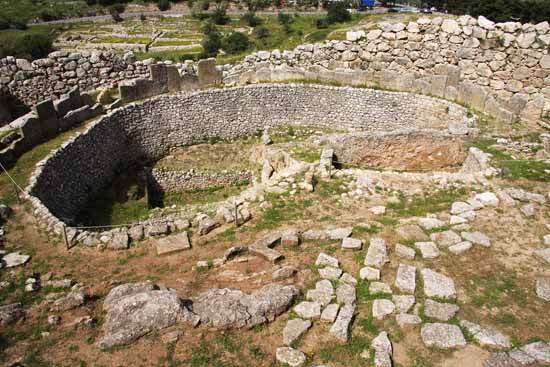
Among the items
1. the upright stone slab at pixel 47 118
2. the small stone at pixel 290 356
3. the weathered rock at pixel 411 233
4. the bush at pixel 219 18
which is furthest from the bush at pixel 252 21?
the small stone at pixel 290 356

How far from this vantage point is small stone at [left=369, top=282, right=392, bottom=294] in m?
8.98

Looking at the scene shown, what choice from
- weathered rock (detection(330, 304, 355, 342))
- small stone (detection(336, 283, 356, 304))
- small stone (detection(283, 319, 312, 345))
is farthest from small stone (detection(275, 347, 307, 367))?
small stone (detection(336, 283, 356, 304))

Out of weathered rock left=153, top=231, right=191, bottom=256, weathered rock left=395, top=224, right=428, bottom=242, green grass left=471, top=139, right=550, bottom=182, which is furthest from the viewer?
green grass left=471, top=139, right=550, bottom=182

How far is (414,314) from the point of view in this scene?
8.44 m

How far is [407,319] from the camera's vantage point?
8266 millimetres

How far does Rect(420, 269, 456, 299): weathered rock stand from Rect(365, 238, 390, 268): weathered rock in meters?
0.86

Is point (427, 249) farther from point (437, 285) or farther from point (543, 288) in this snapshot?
point (543, 288)

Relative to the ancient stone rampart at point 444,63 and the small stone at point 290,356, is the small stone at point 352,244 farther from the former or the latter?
the ancient stone rampart at point 444,63

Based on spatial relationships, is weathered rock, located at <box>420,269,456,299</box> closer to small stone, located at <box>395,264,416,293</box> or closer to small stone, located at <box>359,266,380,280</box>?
small stone, located at <box>395,264,416,293</box>

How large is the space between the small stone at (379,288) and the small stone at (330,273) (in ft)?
2.38

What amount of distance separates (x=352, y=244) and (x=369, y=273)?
40.9 inches

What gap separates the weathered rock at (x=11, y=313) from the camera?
8.35m

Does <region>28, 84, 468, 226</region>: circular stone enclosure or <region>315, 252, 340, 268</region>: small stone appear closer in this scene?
<region>315, 252, 340, 268</region>: small stone

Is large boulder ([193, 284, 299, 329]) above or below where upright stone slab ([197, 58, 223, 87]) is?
below
